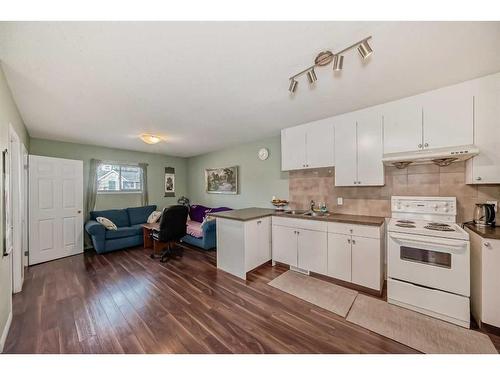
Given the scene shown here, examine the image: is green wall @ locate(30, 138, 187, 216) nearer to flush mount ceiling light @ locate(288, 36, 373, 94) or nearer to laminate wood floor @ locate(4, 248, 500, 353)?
laminate wood floor @ locate(4, 248, 500, 353)

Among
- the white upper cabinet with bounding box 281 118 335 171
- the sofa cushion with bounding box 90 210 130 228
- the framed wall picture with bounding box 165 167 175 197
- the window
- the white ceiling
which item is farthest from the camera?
the framed wall picture with bounding box 165 167 175 197

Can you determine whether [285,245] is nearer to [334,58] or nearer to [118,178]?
[334,58]

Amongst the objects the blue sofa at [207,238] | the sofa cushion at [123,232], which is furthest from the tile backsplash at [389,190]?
the sofa cushion at [123,232]

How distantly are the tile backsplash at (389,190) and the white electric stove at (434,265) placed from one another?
141 mm

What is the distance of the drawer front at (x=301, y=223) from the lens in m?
2.69

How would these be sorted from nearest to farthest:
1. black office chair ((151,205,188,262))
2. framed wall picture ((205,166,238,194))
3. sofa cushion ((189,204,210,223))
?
1. black office chair ((151,205,188,262))
2. framed wall picture ((205,166,238,194))
3. sofa cushion ((189,204,210,223))

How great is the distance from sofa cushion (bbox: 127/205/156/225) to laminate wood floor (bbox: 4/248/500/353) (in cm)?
189

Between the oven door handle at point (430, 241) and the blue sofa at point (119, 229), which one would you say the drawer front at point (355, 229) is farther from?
the blue sofa at point (119, 229)

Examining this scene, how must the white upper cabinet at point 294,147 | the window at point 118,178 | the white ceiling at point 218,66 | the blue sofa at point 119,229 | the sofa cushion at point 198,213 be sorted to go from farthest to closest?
the sofa cushion at point 198,213 < the window at point 118,178 < the blue sofa at point 119,229 < the white upper cabinet at point 294,147 < the white ceiling at point 218,66

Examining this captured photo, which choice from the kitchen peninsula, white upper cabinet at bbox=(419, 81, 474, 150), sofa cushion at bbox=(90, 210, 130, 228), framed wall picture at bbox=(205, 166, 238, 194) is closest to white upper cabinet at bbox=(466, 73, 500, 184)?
white upper cabinet at bbox=(419, 81, 474, 150)

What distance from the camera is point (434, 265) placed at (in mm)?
1896

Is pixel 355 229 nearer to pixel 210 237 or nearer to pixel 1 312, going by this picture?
pixel 210 237

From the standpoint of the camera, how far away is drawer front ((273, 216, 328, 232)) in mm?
2693

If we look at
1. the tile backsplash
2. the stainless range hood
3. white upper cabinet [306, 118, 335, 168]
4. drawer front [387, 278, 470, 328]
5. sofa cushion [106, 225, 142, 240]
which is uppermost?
white upper cabinet [306, 118, 335, 168]
